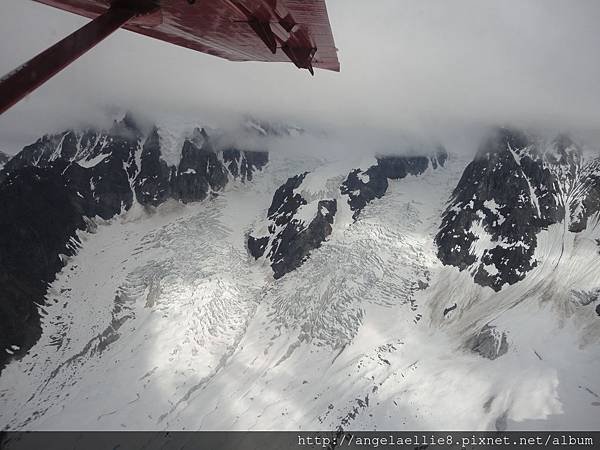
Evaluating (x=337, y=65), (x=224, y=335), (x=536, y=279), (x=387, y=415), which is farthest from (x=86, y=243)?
(x=337, y=65)

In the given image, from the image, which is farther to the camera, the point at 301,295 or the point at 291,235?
the point at 291,235

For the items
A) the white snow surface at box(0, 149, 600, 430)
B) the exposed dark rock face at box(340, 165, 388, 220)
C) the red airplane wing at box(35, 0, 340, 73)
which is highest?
the red airplane wing at box(35, 0, 340, 73)

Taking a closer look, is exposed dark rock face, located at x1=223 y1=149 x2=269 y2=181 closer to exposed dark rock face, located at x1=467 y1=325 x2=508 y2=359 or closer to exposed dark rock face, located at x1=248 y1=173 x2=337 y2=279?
exposed dark rock face, located at x1=248 y1=173 x2=337 y2=279

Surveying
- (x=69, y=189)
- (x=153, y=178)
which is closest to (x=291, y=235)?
(x=153, y=178)

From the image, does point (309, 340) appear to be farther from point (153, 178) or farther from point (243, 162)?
point (243, 162)

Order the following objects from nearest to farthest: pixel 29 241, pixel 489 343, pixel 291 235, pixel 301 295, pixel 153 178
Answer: pixel 489 343, pixel 301 295, pixel 29 241, pixel 291 235, pixel 153 178

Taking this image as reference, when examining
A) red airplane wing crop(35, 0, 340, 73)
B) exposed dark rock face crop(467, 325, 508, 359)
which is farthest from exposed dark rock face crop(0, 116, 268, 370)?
red airplane wing crop(35, 0, 340, 73)

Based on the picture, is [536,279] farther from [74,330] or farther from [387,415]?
[74,330]
